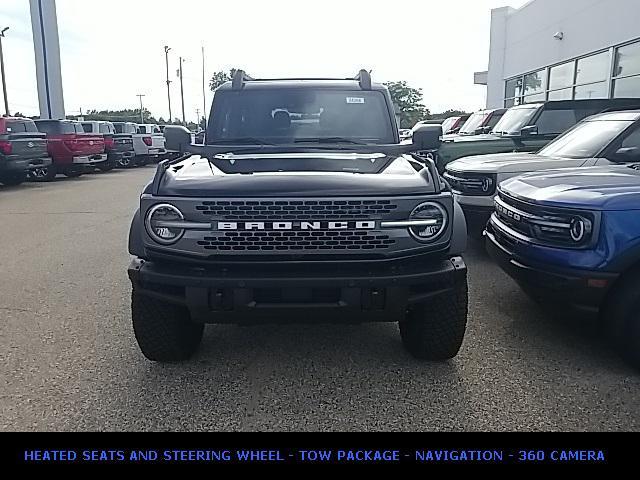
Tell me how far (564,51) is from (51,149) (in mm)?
17498

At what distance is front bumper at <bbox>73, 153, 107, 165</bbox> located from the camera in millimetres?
16359

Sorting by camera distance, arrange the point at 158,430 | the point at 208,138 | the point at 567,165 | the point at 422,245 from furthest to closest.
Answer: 1. the point at 567,165
2. the point at 208,138
3. the point at 422,245
4. the point at 158,430

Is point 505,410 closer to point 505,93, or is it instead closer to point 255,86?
point 255,86

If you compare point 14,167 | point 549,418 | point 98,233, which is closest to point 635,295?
point 549,418

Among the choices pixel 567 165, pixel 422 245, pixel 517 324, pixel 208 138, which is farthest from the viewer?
pixel 567 165

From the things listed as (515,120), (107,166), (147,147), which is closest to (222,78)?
(147,147)

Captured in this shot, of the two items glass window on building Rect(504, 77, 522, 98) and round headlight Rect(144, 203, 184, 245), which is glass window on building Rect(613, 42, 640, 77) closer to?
glass window on building Rect(504, 77, 522, 98)

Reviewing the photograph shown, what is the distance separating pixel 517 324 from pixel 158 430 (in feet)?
9.10

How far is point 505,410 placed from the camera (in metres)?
3.05

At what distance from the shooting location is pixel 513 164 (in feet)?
20.2

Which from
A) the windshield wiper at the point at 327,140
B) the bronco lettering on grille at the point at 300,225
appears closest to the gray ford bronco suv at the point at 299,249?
the bronco lettering on grille at the point at 300,225

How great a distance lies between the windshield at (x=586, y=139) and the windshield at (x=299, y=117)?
8.34 ft

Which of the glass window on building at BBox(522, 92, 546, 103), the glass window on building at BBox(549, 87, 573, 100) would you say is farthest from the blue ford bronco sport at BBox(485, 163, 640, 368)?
the glass window on building at BBox(522, 92, 546, 103)

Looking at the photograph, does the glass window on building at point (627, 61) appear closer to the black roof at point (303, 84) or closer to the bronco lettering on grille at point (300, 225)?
the black roof at point (303, 84)
